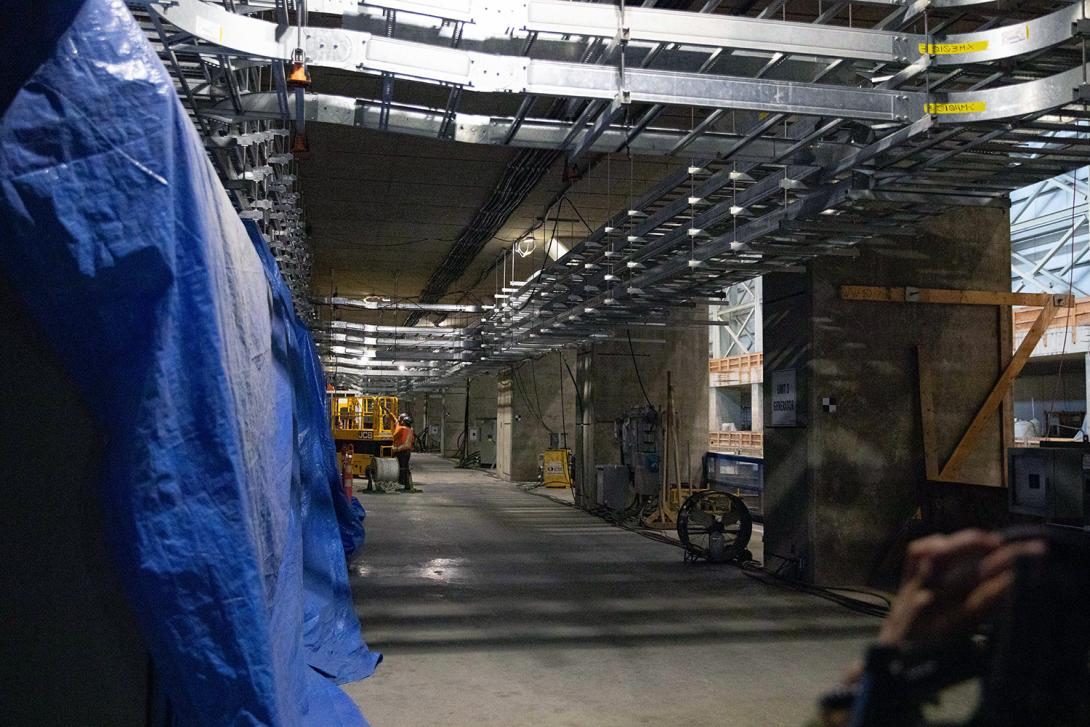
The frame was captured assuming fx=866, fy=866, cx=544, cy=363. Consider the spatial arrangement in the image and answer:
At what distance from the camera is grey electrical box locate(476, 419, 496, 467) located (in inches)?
1054

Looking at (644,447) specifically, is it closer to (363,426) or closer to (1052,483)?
(1052,483)

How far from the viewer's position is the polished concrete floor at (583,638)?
4871 mm

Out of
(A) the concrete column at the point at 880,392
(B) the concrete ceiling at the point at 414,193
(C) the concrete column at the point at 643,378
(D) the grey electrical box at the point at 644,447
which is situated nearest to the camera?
(A) the concrete column at the point at 880,392

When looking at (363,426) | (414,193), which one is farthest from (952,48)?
(363,426)

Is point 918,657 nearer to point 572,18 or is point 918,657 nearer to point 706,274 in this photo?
point 572,18

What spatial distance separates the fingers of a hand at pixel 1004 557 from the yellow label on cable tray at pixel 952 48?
4298 mm

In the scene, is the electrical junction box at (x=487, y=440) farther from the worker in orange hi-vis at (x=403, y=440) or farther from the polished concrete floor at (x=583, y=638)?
the polished concrete floor at (x=583, y=638)

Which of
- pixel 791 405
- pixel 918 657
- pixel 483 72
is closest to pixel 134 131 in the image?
pixel 918 657

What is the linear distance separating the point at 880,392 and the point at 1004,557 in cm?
822

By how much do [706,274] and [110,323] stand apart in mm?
6682

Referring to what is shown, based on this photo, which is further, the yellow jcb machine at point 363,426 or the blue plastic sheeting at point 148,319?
the yellow jcb machine at point 363,426

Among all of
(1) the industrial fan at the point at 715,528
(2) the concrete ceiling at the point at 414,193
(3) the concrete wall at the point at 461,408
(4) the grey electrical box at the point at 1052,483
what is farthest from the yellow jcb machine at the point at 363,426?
(4) the grey electrical box at the point at 1052,483

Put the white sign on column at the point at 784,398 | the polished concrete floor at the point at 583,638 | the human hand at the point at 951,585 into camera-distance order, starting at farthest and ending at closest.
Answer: the white sign on column at the point at 784,398 < the polished concrete floor at the point at 583,638 < the human hand at the point at 951,585

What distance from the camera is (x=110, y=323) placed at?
207 cm
